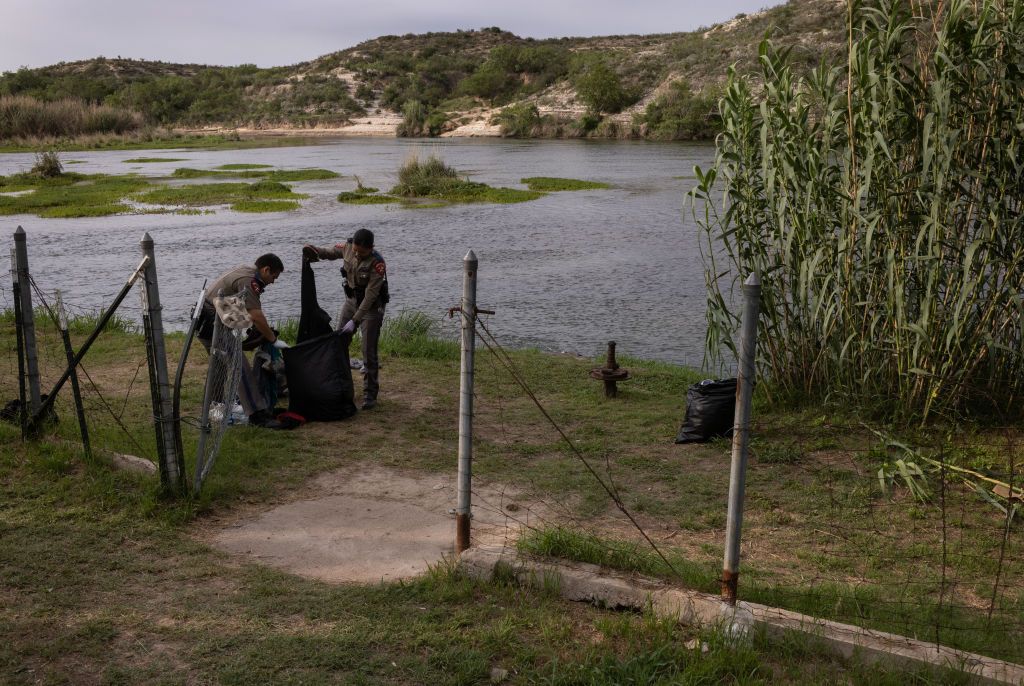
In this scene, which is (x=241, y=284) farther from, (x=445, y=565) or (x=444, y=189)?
(x=444, y=189)

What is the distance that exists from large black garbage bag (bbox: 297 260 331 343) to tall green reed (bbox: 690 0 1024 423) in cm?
334

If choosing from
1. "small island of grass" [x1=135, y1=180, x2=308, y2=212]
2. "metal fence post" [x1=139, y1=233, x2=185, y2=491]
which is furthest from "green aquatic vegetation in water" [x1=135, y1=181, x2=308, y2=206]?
"metal fence post" [x1=139, y1=233, x2=185, y2=491]

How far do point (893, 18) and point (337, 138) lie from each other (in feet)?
233

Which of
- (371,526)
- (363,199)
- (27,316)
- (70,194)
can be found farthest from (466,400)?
(70,194)

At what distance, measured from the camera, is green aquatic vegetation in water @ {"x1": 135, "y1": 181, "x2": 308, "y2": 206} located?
29203 mm

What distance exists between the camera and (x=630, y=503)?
20.8 ft

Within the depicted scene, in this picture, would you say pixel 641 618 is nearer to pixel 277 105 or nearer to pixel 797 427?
pixel 797 427

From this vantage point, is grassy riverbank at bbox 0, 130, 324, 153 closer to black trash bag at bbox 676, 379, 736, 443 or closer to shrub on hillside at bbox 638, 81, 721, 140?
shrub on hillside at bbox 638, 81, 721, 140

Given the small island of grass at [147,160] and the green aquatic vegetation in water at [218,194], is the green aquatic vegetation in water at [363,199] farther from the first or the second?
the small island of grass at [147,160]

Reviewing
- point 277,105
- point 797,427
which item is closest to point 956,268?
point 797,427

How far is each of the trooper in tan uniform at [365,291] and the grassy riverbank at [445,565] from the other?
1.34ft

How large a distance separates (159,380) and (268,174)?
3338 cm

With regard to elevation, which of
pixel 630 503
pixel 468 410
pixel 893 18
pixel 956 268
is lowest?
pixel 630 503

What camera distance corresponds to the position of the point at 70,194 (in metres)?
30.1
